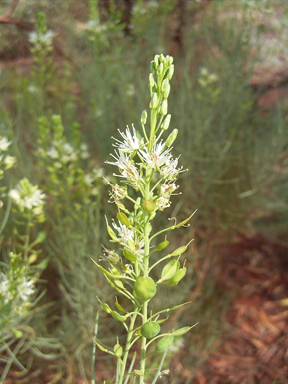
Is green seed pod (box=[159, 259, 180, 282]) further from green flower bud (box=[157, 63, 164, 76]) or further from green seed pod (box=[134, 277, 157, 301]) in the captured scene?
green flower bud (box=[157, 63, 164, 76])

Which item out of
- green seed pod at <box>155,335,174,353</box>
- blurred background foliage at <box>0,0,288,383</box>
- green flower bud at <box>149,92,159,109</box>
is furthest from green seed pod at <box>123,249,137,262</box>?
blurred background foliage at <box>0,0,288,383</box>

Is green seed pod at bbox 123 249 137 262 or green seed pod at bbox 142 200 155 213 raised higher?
green seed pod at bbox 142 200 155 213

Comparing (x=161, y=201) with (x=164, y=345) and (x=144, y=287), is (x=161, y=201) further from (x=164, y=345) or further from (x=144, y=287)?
(x=164, y=345)

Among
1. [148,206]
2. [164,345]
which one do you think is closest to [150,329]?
[164,345]

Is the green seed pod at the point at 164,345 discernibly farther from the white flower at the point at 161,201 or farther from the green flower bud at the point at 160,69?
the green flower bud at the point at 160,69

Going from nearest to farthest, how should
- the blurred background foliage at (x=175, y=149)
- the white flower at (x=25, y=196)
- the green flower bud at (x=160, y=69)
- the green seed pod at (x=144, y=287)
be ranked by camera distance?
the green seed pod at (x=144, y=287) < the green flower bud at (x=160, y=69) < the white flower at (x=25, y=196) < the blurred background foliage at (x=175, y=149)

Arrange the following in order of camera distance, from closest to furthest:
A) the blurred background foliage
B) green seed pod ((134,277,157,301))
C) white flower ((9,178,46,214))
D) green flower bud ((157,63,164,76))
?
green seed pod ((134,277,157,301)), green flower bud ((157,63,164,76)), white flower ((9,178,46,214)), the blurred background foliage

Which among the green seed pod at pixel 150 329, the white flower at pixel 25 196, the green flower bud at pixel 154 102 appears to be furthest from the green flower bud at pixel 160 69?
the white flower at pixel 25 196

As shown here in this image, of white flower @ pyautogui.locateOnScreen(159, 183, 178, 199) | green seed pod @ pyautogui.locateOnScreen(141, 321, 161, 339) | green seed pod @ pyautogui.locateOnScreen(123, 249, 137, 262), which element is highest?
white flower @ pyautogui.locateOnScreen(159, 183, 178, 199)
